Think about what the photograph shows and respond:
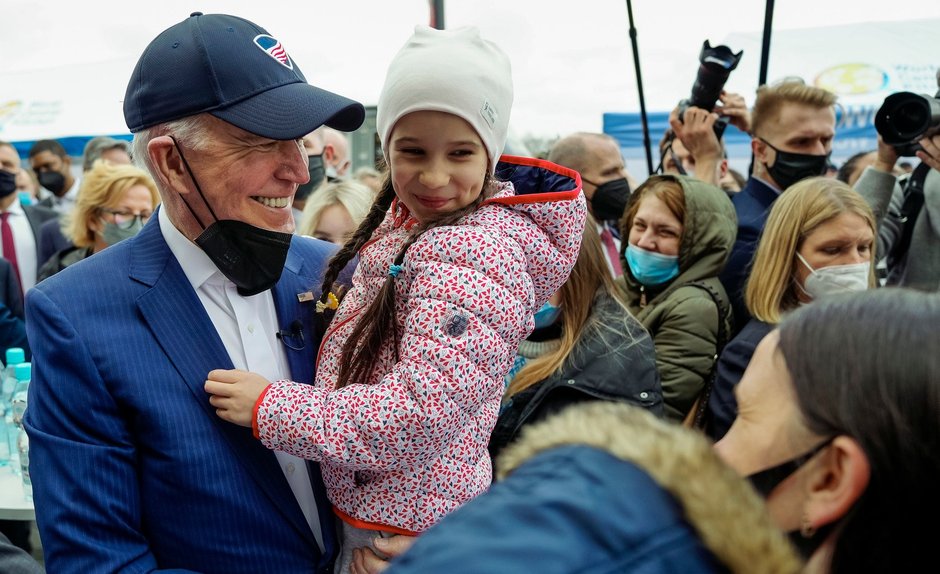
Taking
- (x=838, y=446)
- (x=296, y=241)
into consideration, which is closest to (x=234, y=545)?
(x=296, y=241)

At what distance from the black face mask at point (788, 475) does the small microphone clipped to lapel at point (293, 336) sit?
1077 mm

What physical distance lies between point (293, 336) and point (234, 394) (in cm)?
28

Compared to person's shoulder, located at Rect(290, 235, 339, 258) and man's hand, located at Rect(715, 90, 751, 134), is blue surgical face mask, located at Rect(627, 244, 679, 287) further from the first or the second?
person's shoulder, located at Rect(290, 235, 339, 258)

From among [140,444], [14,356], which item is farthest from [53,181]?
[140,444]

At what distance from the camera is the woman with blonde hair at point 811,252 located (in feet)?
9.57

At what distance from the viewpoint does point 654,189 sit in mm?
3398

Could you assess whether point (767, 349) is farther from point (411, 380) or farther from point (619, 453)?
point (411, 380)

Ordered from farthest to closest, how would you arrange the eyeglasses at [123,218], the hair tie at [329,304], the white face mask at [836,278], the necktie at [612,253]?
the necktie at [612,253] < the eyeglasses at [123,218] < the white face mask at [836,278] < the hair tie at [329,304]

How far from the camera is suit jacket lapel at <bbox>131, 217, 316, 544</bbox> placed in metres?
1.51

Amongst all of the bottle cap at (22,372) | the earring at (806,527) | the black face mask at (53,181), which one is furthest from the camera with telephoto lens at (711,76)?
the black face mask at (53,181)

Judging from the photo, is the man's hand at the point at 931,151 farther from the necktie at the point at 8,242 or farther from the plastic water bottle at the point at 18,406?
the necktie at the point at 8,242

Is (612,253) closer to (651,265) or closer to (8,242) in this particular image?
(651,265)

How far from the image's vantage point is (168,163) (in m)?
1.58

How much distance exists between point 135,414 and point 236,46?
2.50 feet
